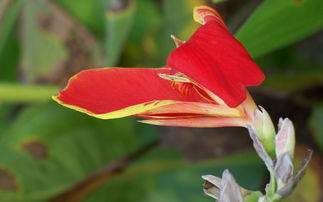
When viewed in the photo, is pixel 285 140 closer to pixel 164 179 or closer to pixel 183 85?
pixel 183 85

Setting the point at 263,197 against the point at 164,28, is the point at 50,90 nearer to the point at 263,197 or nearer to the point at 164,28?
the point at 164,28

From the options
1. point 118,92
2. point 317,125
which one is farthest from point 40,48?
point 118,92

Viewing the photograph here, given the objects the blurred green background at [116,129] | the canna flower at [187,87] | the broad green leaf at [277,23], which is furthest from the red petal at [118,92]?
the blurred green background at [116,129]

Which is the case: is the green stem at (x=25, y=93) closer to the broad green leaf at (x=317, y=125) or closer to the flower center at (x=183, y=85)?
the broad green leaf at (x=317, y=125)

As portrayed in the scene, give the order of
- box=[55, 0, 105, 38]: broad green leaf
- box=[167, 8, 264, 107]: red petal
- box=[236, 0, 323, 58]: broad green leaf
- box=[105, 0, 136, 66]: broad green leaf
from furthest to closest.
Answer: box=[55, 0, 105, 38]: broad green leaf < box=[105, 0, 136, 66]: broad green leaf < box=[236, 0, 323, 58]: broad green leaf < box=[167, 8, 264, 107]: red petal

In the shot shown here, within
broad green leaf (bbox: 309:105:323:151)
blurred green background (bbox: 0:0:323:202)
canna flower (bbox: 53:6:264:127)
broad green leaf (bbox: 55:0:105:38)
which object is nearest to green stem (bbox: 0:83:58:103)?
blurred green background (bbox: 0:0:323:202)

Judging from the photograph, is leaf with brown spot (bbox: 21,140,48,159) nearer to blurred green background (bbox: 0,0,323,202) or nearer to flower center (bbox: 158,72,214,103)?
blurred green background (bbox: 0,0,323,202)
